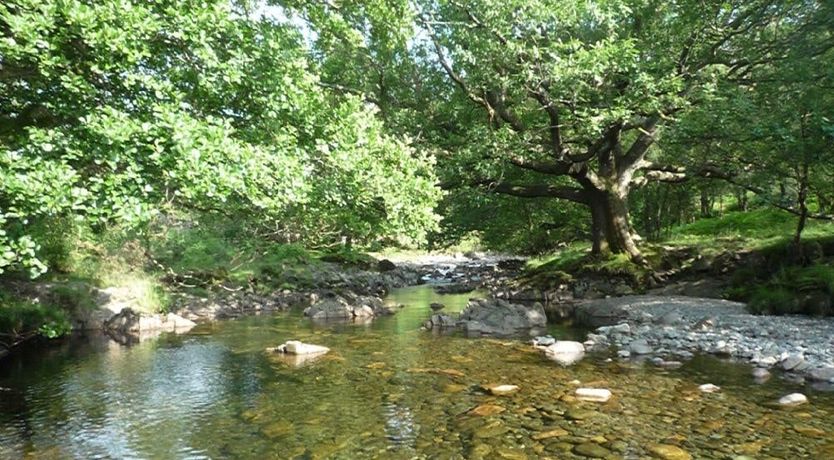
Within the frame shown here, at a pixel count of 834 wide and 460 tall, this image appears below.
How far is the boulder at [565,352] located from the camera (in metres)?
11.8

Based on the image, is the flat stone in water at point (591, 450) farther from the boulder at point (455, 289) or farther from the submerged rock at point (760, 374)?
the boulder at point (455, 289)

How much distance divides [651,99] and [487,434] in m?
12.4

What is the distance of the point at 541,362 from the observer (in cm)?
1156

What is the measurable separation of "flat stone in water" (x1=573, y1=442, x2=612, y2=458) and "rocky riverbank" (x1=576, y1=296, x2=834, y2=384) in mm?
4941

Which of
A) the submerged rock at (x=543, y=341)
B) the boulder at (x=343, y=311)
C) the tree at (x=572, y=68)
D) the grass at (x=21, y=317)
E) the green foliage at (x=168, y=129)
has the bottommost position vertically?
the submerged rock at (x=543, y=341)

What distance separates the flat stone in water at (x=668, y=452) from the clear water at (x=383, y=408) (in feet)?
0.39

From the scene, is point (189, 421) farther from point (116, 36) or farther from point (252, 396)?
point (116, 36)

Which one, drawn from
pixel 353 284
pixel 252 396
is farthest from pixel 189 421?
pixel 353 284

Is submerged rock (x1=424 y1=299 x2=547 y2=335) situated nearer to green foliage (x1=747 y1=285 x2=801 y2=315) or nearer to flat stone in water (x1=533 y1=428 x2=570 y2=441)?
green foliage (x1=747 y1=285 x2=801 y2=315)

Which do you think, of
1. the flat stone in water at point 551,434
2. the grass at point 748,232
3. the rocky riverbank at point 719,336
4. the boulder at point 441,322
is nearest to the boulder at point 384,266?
the grass at point 748,232

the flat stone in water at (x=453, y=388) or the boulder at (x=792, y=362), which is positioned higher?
the flat stone in water at (x=453, y=388)

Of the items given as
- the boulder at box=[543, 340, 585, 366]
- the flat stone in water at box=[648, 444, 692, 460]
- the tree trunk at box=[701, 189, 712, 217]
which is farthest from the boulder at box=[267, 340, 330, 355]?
the tree trunk at box=[701, 189, 712, 217]

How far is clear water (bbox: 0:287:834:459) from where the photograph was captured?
7.16 m

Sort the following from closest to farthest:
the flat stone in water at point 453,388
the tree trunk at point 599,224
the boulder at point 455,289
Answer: the flat stone in water at point 453,388
the tree trunk at point 599,224
the boulder at point 455,289
